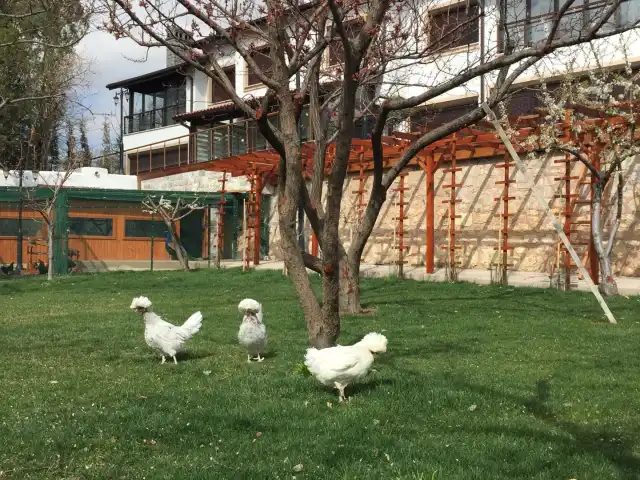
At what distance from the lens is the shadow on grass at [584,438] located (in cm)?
422

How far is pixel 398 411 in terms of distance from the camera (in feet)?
17.5

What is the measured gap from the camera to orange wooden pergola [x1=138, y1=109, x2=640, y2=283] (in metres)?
15.4

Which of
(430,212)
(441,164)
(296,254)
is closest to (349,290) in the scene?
(296,254)

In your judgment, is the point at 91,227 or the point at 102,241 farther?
the point at 102,241

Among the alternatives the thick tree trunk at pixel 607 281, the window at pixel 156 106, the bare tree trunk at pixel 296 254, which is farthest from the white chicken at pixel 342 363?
the window at pixel 156 106

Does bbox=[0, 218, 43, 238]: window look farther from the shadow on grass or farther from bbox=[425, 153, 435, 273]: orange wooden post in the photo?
the shadow on grass

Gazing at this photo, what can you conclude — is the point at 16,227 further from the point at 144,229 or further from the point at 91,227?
the point at 144,229

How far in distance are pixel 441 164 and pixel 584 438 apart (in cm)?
1677

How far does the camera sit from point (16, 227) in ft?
75.9

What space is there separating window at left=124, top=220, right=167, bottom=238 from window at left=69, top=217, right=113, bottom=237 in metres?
0.69

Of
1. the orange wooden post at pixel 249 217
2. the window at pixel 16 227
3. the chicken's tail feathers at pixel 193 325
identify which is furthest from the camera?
the orange wooden post at pixel 249 217

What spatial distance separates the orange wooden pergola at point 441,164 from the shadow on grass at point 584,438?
885 centimetres

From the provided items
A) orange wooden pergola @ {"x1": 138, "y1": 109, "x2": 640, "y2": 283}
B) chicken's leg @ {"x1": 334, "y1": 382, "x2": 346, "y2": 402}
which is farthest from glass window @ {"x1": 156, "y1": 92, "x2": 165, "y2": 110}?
chicken's leg @ {"x1": 334, "y1": 382, "x2": 346, "y2": 402}

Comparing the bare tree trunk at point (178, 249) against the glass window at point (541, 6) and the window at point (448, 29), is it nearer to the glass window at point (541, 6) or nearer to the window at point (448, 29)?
the glass window at point (541, 6)
